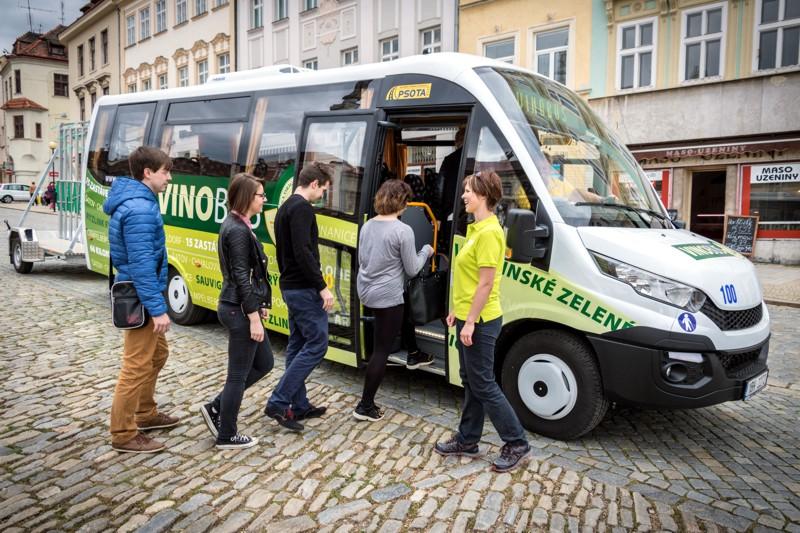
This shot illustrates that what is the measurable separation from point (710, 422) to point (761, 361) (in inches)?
33.9

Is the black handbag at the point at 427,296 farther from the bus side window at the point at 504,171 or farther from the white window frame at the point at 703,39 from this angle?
the white window frame at the point at 703,39

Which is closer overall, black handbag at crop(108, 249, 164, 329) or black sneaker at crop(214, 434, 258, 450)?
black handbag at crop(108, 249, 164, 329)

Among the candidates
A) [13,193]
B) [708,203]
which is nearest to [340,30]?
[708,203]

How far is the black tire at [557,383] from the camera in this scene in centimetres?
423

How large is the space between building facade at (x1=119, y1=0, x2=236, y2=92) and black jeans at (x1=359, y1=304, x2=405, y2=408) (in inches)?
1063

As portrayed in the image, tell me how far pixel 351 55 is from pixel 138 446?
2164 cm

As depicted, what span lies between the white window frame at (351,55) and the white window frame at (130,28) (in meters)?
19.6

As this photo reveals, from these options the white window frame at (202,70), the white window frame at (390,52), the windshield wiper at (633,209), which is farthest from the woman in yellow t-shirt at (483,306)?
the white window frame at (202,70)

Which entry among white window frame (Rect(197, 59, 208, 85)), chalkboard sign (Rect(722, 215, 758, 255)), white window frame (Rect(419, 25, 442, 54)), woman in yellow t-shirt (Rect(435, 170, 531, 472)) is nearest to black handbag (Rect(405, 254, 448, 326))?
woman in yellow t-shirt (Rect(435, 170, 531, 472))

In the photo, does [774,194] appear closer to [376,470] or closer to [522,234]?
[522,234]

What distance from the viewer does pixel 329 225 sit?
571 centimetres

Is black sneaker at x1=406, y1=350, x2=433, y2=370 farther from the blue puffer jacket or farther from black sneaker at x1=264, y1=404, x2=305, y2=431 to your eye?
the blue puffer jacket

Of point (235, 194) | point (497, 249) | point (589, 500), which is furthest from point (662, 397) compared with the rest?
point (235, 194)

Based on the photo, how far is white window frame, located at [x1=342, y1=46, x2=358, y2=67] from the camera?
23.6 m
